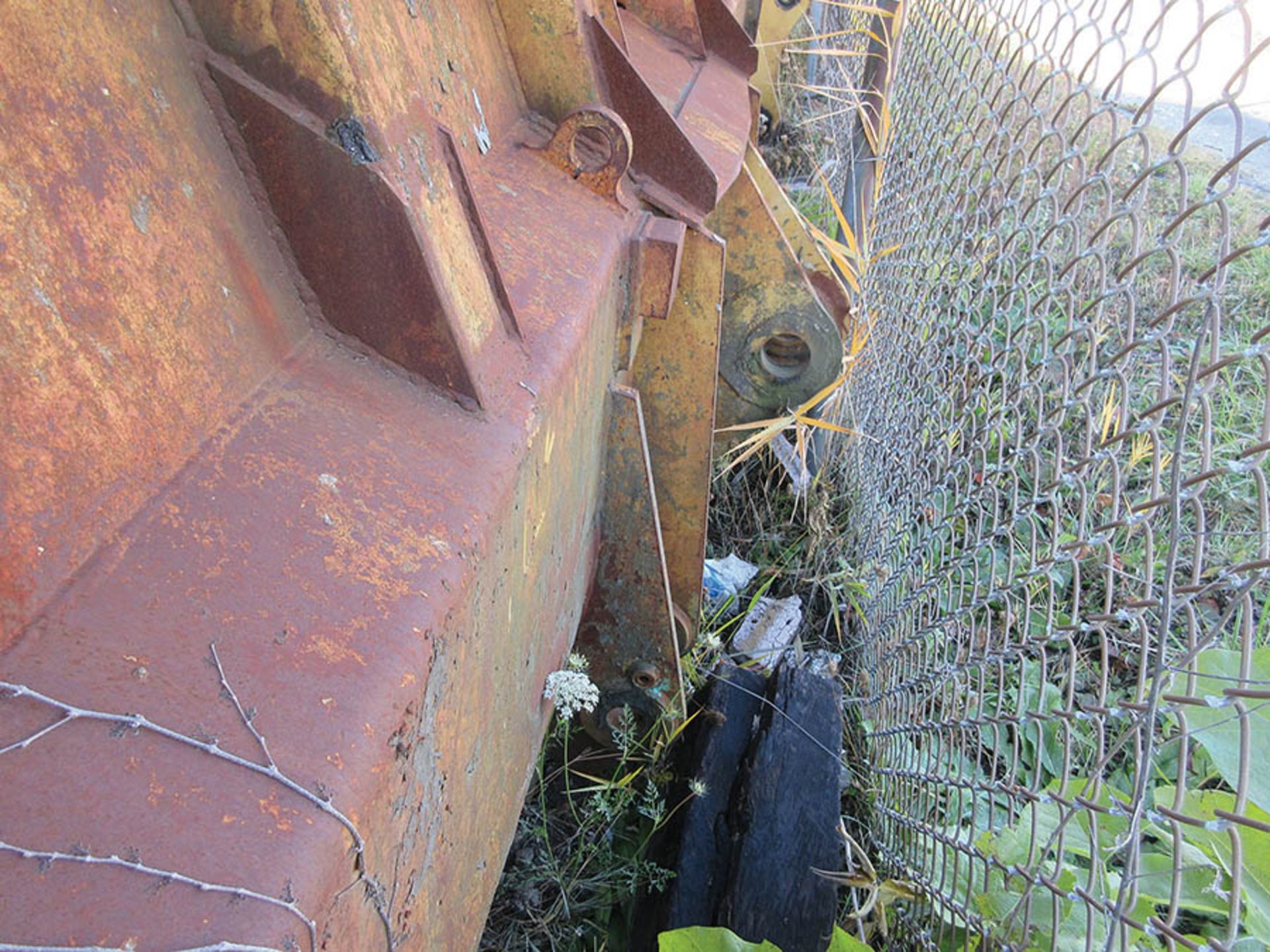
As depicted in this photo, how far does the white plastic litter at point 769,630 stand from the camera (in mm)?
2682

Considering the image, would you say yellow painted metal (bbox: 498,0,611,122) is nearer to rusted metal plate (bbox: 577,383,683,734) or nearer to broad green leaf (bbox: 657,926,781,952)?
rusted metal plate (bbox: 577,383,683,734)

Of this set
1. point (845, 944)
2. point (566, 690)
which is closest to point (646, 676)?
point (566, 690)

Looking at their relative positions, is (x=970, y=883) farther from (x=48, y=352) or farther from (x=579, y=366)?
(x=48, y=352)

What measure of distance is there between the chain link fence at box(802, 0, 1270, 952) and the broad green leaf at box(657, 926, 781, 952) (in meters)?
0.42

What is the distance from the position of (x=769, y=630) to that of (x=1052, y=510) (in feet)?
4.50

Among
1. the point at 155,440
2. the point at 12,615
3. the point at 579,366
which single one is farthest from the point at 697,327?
the point at 12,615

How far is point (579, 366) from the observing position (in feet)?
4.53

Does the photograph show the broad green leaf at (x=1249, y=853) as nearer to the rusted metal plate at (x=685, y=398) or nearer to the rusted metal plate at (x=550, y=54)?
the rusted metal plate at (x=685, y=398)

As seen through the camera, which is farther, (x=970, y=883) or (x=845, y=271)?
(x=845, y=271)

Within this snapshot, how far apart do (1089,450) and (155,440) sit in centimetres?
121

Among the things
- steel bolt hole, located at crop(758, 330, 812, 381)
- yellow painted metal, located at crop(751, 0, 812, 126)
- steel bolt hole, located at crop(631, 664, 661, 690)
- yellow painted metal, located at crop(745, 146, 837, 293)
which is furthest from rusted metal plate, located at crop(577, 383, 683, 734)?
yellow painted metal, located at crop(751, 0, 812, 126)

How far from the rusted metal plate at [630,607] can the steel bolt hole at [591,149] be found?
0.50 metres

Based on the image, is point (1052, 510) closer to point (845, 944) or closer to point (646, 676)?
point (845, 944)

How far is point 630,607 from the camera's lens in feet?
6.91
